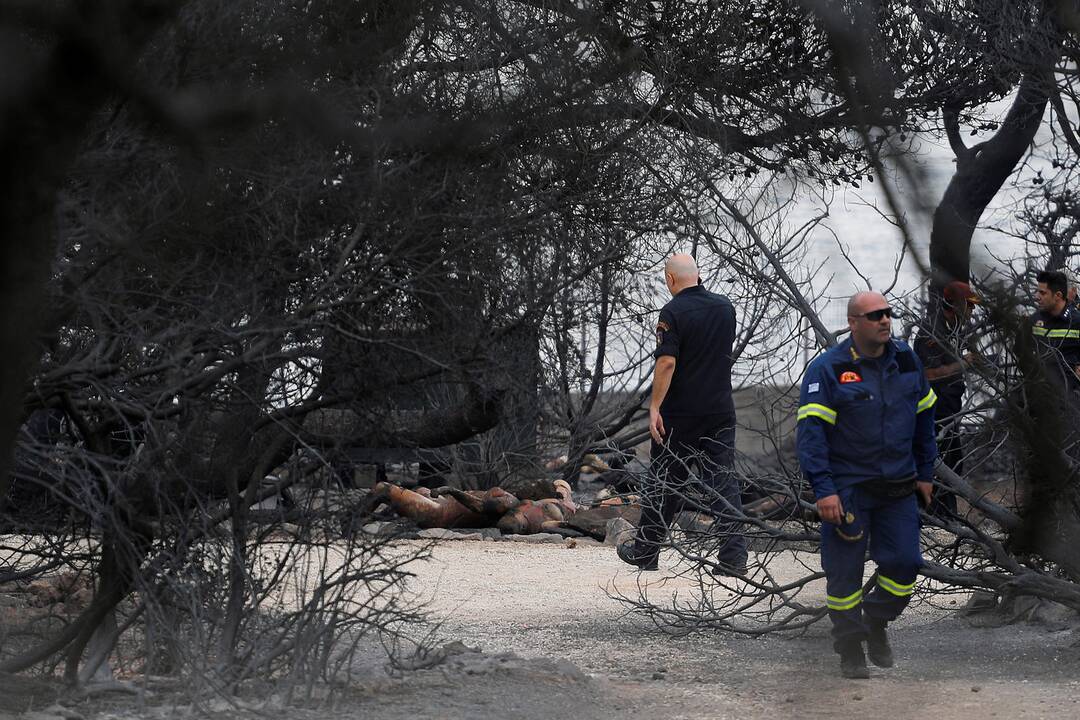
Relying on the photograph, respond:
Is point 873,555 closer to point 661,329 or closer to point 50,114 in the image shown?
point 661,329

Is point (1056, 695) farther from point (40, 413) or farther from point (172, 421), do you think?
point (40, 413)

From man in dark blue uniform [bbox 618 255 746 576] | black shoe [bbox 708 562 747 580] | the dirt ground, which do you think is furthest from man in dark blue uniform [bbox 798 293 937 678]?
man in dark blue uniform [bbox 618 255 746 576]

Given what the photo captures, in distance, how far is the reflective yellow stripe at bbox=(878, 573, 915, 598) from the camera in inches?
235

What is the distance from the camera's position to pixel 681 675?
5988mm

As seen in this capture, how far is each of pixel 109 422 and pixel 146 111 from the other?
452 centimetres

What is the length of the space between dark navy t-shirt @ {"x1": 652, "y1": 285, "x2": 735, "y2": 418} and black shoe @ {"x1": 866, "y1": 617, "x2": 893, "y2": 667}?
1.91m

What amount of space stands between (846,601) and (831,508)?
444 millimetres

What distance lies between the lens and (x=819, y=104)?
3.71ft

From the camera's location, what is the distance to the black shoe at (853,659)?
19.2 feet

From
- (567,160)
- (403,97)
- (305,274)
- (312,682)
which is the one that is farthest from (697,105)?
(312,682)

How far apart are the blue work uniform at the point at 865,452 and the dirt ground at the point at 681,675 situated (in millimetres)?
→ 412

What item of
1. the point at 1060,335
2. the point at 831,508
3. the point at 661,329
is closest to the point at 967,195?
the point at 831,508

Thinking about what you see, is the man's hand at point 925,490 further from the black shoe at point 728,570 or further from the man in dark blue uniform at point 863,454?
the black shoe at point 728,570

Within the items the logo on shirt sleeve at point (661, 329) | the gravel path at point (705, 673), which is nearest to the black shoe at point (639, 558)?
the gravel path at point (705, 673)
